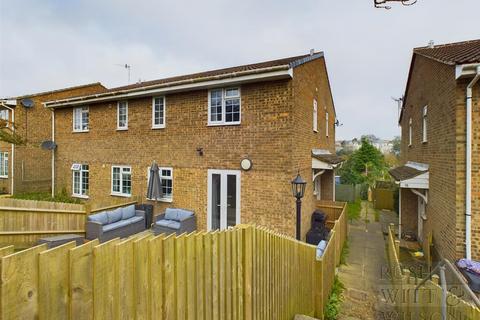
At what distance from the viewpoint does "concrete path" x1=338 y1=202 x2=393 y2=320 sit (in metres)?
5.97

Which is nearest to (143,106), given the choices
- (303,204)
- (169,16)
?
(169,16)

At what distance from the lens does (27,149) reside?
17.8 meters

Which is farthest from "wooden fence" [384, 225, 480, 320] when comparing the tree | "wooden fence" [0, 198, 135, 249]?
the tree

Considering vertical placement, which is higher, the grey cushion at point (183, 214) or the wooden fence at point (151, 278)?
the wooden fence at point (151, 278)

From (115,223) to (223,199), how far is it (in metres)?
4.39

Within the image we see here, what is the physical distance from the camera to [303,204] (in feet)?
31.0

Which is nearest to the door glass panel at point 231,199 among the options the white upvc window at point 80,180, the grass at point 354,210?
the white upvc window at point 80,180

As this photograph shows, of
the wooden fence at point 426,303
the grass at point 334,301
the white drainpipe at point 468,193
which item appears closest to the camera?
the wooden fence at point 426,303

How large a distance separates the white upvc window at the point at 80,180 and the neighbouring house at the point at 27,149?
648cm

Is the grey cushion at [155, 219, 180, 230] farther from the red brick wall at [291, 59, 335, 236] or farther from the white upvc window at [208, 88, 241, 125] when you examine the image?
the red brick wall at [291, 59, 335, 236]

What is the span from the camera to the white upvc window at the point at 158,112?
10.8 m

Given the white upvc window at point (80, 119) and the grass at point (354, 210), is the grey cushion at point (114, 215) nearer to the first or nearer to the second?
the white upvc window at point (80, 119)

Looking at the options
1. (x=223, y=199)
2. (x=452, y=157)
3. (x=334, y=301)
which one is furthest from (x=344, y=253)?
(x=223, y=199)

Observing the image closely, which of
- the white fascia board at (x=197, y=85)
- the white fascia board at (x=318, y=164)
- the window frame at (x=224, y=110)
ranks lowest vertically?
the white fascia board at (x=318, y=164)
